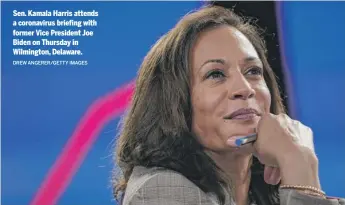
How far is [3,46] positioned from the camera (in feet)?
7.59

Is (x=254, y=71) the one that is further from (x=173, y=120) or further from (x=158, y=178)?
(x=158, y=178)

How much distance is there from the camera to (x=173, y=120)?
1.15 meters

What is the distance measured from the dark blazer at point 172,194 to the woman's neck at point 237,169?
142mm

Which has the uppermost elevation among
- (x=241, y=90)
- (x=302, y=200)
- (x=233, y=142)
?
(x=241, y=90)

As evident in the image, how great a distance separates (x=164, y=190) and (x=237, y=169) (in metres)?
0.26

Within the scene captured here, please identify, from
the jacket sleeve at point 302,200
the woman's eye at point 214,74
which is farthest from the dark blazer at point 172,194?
the woman's eye at point 214,74

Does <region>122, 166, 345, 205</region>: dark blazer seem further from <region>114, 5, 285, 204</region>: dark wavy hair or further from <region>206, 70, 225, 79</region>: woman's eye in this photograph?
<region>206, 70, 225, 79</region>: woman's eye

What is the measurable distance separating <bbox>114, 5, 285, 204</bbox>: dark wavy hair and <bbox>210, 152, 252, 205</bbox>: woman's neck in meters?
0.03

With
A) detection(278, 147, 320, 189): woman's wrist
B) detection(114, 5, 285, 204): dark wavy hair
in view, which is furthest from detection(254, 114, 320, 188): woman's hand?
detection(114, 5, 285, 204): dark wavy hair

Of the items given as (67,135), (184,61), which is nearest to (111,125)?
(67,135)

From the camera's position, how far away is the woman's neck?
118cm

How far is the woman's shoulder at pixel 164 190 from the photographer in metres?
0.98

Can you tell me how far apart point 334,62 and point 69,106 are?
3.66 feet

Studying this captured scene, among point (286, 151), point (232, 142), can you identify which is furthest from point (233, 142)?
point (286, 151)
